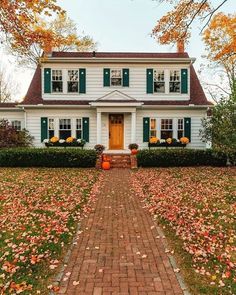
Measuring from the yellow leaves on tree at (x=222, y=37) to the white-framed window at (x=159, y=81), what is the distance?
144 inches

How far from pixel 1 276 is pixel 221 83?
35299mm

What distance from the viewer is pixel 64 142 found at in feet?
70.7

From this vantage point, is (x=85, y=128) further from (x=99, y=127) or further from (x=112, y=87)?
(x=112, y=87)

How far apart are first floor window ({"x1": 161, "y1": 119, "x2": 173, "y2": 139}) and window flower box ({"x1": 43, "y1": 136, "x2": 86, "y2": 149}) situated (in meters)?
5.53

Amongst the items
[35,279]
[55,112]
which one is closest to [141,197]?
[35,279]

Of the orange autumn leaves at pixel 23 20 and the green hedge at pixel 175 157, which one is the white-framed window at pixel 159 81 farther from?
the orange autumn leaves at pixel 23 20

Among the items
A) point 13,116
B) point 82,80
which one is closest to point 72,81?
point 82,80

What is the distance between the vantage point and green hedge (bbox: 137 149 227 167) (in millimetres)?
18125

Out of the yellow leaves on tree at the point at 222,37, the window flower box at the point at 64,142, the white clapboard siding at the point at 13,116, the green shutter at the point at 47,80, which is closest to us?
the yellow leaves on tree at the point at 222,37

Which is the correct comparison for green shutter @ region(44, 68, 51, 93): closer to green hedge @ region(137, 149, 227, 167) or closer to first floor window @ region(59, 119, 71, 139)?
first floor window @ region(59, 119, 71, 139)

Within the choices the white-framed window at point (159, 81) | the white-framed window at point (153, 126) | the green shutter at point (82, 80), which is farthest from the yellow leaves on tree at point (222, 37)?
the green shutter at point (82, 80)

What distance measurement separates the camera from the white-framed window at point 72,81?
22.2 m

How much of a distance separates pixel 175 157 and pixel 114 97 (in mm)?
6290

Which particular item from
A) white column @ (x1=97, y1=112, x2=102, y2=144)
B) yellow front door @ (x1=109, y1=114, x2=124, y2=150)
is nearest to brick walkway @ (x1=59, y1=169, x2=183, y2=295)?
white column @ (x1=97, y1=112, x2=102, y2=144)
